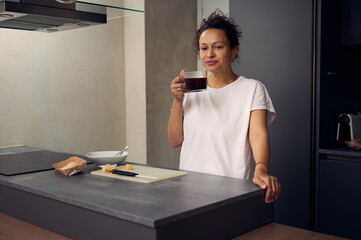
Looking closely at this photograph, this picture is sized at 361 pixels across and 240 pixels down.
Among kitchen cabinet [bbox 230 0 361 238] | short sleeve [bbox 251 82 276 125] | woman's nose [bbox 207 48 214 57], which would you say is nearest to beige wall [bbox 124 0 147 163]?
kitchen cabinet [bbox 230 0 361 238]

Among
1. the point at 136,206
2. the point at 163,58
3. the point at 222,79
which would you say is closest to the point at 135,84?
the point at 163,58

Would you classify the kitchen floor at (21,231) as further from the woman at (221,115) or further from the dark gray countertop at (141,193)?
the woman at (221,115)

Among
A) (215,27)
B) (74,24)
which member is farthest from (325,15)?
(74,24)

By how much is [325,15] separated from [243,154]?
4.10 ft

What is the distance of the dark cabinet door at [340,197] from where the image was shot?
105 inches

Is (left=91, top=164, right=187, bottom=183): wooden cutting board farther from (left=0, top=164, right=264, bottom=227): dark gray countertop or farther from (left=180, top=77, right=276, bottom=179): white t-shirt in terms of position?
(left=180, top=77, right=276, bottom=179): white t-shirt

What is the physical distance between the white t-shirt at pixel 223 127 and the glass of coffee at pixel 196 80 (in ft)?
0.86

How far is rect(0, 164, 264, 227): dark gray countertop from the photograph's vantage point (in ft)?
4.08

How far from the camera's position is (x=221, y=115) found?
2168 millimetres

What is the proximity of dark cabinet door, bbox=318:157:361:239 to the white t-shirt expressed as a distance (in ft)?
2.73

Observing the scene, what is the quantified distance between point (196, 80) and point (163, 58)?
224cm

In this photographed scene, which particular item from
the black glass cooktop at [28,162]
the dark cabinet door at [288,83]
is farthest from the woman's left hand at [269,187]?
the dark cabinet door at [288,83]

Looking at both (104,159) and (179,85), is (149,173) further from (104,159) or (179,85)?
(179,85)

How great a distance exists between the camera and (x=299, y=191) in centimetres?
287
